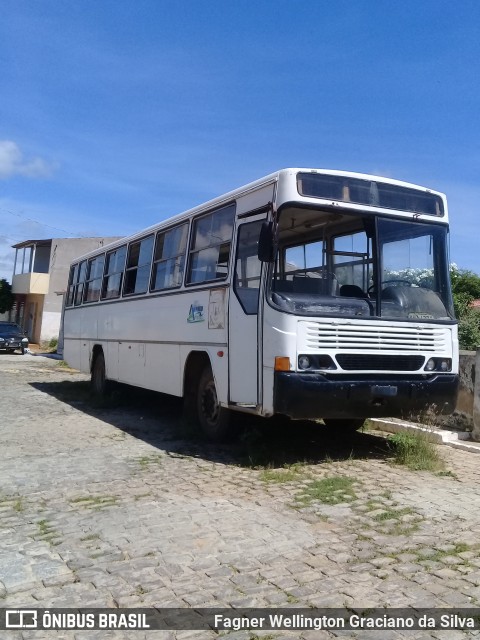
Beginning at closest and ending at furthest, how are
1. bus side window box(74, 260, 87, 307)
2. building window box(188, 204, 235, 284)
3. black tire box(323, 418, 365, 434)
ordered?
building window box(188, 204, 235, 284), black tire box(323, 418, 365, 434), bus side window box(74, 260, 87, 307)

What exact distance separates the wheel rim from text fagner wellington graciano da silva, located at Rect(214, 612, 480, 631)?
4.73m

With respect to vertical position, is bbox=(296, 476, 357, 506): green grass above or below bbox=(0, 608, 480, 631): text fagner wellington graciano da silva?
above

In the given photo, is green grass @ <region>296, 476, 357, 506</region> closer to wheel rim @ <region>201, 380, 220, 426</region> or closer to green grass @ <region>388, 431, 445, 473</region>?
green grass @ <region>388, 431, 445, 473</region>

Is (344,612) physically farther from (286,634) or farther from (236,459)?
(236,459)

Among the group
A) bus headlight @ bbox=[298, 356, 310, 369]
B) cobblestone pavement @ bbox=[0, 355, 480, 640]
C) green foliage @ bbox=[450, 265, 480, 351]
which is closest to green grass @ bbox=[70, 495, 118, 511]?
cobblestone pavement @ bbox=[0, 355, 480, 640]

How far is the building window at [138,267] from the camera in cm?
1078

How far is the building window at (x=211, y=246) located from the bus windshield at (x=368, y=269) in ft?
2.73

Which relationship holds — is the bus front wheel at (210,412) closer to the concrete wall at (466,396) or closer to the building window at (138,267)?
the building window at (138,267)

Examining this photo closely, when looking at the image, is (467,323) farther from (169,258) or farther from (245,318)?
(245,318)

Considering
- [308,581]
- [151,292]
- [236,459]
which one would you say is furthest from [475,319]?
[308,581]

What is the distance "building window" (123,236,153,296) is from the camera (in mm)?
10781

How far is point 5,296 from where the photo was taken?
4647 cm

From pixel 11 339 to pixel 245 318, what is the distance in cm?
2785

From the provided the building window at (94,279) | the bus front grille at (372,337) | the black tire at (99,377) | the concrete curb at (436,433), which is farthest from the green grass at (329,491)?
the building window at (94,279)
